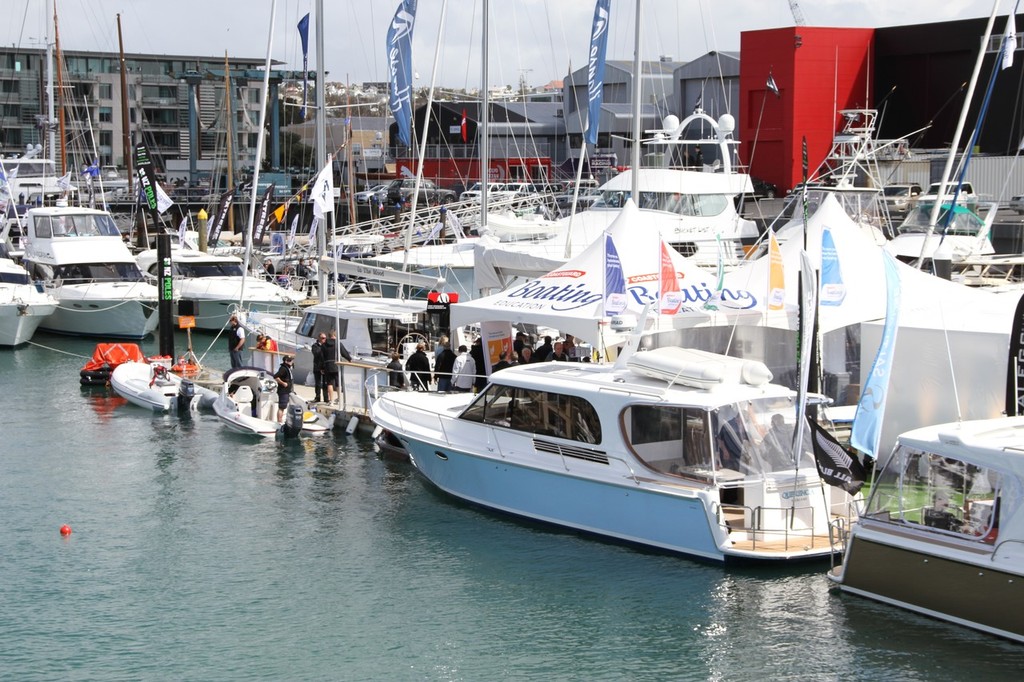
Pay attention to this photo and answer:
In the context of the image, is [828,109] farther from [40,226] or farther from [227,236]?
[40,226]

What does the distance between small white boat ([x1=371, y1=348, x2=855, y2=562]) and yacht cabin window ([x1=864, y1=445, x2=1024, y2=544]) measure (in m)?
1.24

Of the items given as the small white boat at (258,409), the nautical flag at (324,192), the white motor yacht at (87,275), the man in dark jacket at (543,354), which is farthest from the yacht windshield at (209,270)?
the man in dark jacket at (543,354)

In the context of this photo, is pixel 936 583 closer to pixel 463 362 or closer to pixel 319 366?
pixel 463 362

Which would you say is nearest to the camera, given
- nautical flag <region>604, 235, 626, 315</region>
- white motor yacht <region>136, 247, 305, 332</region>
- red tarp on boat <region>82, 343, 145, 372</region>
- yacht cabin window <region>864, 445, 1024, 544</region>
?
yacht cabin window <region>864, 445, 1024, 544</region>

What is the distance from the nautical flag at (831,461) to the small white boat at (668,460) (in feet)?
2.81

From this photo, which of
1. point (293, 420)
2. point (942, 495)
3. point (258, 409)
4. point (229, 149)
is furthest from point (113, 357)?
point (229, 149)

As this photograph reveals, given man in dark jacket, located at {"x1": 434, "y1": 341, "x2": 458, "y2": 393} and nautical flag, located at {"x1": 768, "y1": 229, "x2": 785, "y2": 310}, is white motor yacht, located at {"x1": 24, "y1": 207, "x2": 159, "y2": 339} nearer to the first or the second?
man in dark jacket, located at {"x1": 434, "y1": 341, "x2": 458, "y2": 393}

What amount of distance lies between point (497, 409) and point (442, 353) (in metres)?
5.13

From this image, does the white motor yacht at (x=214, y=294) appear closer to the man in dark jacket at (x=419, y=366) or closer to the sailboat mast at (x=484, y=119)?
the sailboat mast at (x=484, y=119)

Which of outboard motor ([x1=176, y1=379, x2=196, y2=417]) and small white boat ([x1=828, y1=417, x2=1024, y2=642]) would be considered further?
outboard motor ([x1=176, y1=379, x2=196, y2=417])

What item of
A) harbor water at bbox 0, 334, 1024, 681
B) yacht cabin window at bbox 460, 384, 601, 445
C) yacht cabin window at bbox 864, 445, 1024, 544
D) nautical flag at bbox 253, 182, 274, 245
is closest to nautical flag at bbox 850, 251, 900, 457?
yacht cabin window at bbox 864, 445, 1024, 544

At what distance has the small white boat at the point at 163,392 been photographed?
86.1 ft

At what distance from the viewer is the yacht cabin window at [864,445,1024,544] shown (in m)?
13.3

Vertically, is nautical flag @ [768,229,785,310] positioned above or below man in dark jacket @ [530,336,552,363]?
above
